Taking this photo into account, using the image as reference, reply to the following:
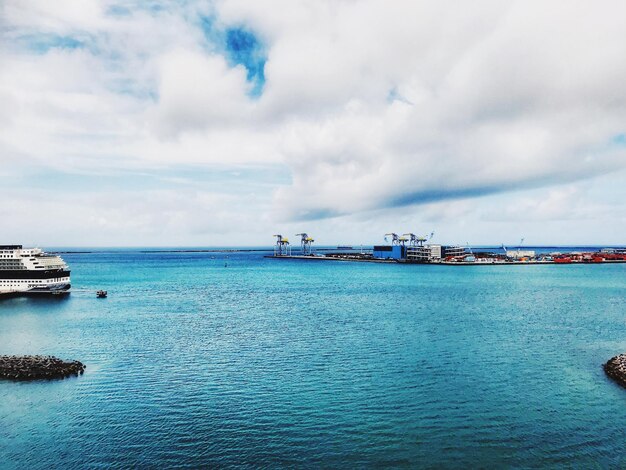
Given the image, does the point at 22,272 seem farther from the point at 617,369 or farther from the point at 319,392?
the point at 617,369

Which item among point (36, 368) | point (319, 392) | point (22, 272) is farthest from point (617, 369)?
point (22, 272)

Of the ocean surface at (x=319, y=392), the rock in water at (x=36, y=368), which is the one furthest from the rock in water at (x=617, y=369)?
the rock in water at (x=36, y=368)

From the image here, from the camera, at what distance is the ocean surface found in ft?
87.7

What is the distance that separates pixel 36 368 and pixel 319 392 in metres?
27.8

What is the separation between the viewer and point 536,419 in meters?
31.3

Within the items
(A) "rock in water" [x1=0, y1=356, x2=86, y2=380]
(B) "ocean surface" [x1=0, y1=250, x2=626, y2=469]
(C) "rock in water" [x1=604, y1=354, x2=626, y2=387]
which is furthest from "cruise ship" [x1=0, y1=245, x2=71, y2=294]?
(C) "rock in water" [x1=604, y1=354, x2=626, y2=387]

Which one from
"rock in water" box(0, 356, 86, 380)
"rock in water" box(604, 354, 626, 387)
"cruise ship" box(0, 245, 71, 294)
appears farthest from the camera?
"cruise ship" box(0, 245, 71, 294)

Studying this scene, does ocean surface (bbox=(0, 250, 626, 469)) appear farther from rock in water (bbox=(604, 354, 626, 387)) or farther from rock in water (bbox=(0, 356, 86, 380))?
rock in water (bbox=(0, 356, 86, 380))

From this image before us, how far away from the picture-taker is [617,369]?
40.6m

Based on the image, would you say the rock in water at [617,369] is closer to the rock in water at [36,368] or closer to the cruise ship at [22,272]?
the rock in water at [36,368]

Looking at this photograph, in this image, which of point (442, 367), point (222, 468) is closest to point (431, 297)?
point (442, 367)

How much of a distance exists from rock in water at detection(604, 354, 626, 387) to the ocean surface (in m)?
0.96

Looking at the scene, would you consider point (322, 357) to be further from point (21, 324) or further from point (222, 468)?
point (21, 324)

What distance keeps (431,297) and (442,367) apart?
5592cm
